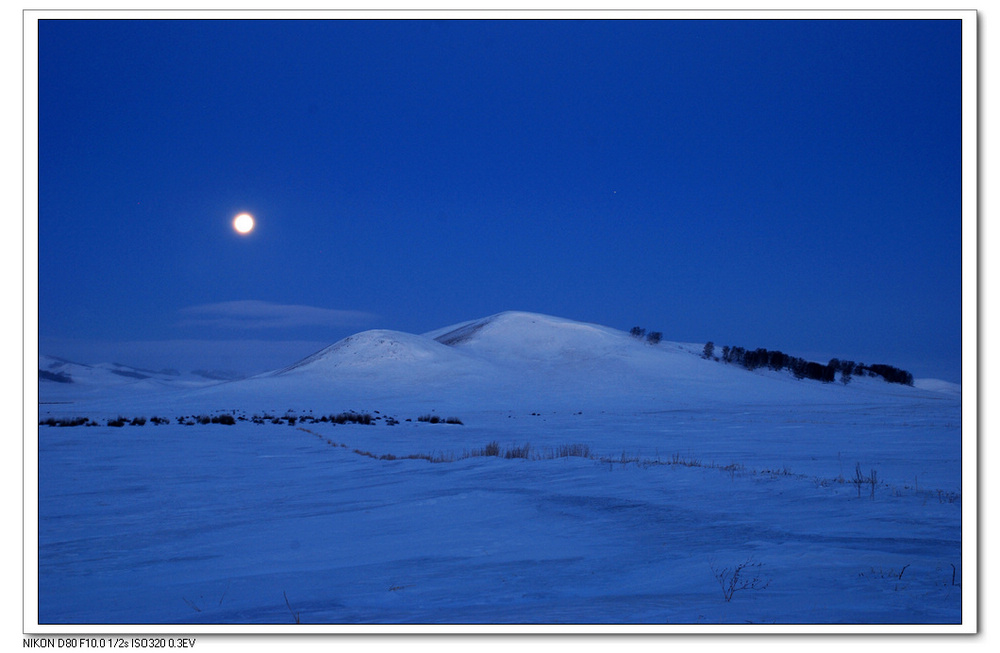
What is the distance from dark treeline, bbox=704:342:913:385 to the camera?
94.6 metres

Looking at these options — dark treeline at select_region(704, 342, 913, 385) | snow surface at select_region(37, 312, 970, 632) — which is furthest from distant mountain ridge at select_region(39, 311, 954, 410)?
snow surface at select_region(37, 312, 970, 632)

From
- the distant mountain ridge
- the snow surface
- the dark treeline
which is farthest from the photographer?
the dark treeline

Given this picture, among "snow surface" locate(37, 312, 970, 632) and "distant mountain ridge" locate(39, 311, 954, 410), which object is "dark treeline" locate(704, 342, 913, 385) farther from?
"snow surface" locate(37, 312, 970, 632)

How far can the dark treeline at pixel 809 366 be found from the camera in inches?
3723

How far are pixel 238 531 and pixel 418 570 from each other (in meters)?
2.70

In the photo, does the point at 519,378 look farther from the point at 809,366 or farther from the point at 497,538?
the point at 497,538

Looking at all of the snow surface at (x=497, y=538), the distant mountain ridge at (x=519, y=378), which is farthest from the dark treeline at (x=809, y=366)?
the snow surface at (x=497, y=538)

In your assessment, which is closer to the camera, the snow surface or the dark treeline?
the snow surface

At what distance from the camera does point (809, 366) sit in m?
96.1

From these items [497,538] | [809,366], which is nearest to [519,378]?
[809,366]

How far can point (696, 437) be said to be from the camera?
20500 mm

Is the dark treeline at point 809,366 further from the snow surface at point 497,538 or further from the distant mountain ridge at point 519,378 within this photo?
the snow surface at point 497,538

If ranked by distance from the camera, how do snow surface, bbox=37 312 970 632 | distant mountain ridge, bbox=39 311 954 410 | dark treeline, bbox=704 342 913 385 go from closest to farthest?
snow surface, bbox=37 312 970 632, distant mountain ridge, bbox=39 311 954 410, dark treeline, bbox=704 342 913 385
